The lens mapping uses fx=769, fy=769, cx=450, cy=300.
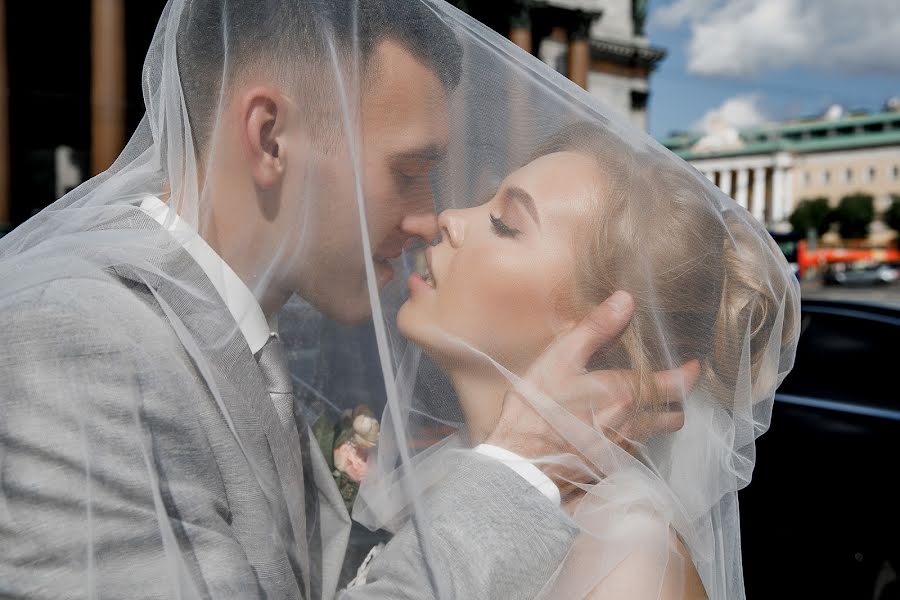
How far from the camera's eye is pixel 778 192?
293 ft

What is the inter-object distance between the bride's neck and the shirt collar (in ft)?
1.38

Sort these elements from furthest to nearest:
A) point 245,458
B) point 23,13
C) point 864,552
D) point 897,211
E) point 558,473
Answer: point 897,211 → point 23,13 → point 864,552 → point 558,473 → point 245,458

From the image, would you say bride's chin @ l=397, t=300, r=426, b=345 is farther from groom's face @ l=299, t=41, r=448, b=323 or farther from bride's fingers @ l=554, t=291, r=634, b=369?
bride's fingers @ l=554, t=291, r=634, b=369

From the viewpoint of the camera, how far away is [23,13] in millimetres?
16156

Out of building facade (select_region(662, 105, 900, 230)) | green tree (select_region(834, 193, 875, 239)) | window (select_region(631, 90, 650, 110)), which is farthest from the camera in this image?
building facade (select_region(662, 105, 900, 230))

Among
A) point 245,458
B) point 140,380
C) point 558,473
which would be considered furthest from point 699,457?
point 140,380

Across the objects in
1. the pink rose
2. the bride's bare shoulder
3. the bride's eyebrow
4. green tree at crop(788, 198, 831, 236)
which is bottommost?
Answer: green tree at crop(788, 198, 831, 236)

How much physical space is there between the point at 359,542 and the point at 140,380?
845mm

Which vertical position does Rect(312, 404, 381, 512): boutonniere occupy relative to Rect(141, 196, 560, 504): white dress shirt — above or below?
below

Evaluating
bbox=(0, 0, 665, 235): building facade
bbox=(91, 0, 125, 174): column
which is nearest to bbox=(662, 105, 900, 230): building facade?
bbox=(0, 0, 665, 235): building facade

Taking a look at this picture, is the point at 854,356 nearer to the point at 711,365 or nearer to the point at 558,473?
the point at 711,365

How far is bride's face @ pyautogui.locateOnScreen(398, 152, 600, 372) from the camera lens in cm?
155

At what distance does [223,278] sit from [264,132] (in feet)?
0.95

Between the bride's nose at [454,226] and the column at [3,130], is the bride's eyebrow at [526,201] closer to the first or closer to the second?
the bride's nose at [454,226]
